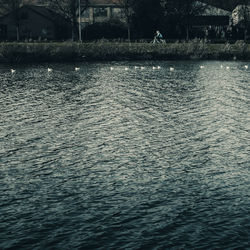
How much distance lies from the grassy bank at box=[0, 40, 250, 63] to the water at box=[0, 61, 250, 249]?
29.0m

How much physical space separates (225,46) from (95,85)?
31.1 meters

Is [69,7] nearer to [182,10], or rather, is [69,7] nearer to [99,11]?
[182,10]

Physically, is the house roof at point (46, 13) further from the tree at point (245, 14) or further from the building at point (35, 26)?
the tree at point (245, 14)

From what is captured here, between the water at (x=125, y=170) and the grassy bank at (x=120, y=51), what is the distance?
2900 cm

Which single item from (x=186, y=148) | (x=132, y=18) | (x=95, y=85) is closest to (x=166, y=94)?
(x=95, y=85)

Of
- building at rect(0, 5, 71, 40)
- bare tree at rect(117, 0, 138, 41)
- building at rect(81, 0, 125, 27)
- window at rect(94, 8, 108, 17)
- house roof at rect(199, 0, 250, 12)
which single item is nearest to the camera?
bare tree at rect(117, 0, 138, 41)

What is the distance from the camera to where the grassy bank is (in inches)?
2663

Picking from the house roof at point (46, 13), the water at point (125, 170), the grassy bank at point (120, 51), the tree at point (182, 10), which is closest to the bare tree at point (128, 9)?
the tree at point (182, 10)

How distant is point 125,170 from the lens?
64.2 feet

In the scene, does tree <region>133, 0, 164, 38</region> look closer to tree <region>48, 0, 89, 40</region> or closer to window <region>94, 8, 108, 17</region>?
tree <region>48, 0, 89, 40</region>

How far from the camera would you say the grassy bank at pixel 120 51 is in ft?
222

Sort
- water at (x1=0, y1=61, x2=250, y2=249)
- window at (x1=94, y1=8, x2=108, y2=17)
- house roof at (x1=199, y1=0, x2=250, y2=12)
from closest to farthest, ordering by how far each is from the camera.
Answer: water at (x1=0, y1=61, x2=250, y2=249), house roof at (x1=199, y1=0, x2=250, y2=12), window at (x1=94, y1=8, x2=108, y2=17)

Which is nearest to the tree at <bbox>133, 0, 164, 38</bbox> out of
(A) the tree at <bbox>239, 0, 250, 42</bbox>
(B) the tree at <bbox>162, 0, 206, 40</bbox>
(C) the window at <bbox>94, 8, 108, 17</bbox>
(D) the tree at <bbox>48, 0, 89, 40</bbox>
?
(B) the tree at <bbox>162, 0, 206, 40</bbox>

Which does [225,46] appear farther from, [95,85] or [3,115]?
[3,115]
